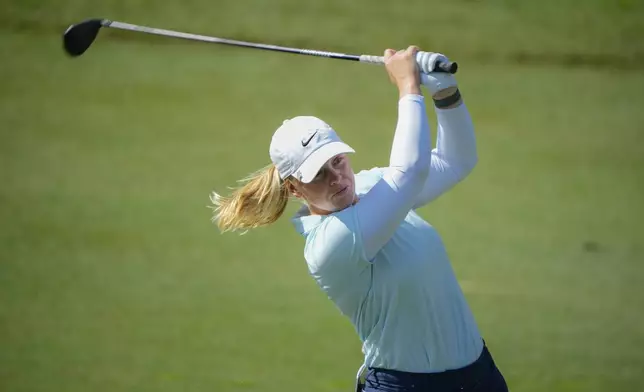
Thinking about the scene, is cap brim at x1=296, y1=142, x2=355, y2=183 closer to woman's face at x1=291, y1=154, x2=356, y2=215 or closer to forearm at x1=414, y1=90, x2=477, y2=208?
woman's face at x1=291, y1=154, x2=356, y2=215

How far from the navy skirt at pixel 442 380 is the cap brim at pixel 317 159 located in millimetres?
550

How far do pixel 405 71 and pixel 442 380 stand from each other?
31.0 inches

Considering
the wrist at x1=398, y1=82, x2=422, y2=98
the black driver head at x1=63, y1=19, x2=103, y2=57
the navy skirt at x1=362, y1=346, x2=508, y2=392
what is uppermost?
the black driver head at x1=63, y1=19, x2=103, y2=57

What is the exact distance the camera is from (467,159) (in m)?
3.02

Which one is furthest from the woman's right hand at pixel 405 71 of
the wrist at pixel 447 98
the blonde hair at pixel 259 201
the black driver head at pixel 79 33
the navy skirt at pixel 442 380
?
the black driver head at pixel 79 33

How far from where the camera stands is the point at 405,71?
106 inches

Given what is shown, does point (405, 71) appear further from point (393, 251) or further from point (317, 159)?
point (393, 251)

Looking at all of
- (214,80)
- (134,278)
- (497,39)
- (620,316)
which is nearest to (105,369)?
(134,278)

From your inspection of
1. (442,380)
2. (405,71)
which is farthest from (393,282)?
(405,71)

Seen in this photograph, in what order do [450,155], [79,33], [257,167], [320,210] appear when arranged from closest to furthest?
[320,210]
[450,155]
[79,33]
[257,167]

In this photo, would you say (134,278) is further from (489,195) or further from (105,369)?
(489,195)

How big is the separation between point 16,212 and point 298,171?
3213mm

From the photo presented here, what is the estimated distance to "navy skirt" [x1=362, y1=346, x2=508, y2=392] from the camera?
108 inches

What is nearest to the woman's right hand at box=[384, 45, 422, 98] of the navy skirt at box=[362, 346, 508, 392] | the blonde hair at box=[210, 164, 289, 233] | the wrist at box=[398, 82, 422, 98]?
the wrist at box=[398, 82, 422, 98]
